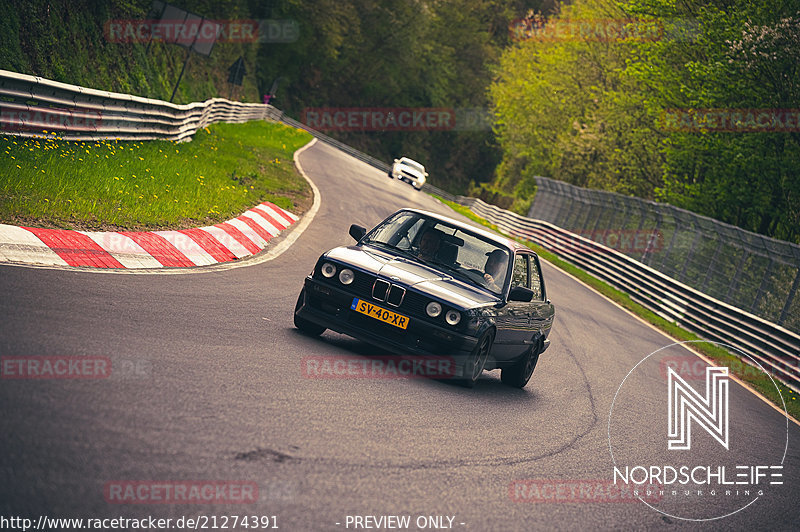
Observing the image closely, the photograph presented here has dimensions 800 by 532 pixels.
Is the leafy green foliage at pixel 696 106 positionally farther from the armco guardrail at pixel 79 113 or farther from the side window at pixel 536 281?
the side window at pixel 536 281

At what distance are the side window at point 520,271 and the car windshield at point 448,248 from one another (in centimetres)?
18

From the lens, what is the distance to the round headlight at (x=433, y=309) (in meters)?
7.78

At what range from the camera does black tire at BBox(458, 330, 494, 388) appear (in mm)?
7964

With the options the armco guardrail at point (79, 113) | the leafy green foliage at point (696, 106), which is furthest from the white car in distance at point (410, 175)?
the armco guardrail at point (79, 113)

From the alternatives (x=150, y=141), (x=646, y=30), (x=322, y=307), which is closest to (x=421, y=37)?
(x=646, y=30)

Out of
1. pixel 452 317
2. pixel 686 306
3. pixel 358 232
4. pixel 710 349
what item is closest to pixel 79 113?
pixel 358 232

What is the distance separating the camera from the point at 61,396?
470 centimetres

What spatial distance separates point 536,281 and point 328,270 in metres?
2.88

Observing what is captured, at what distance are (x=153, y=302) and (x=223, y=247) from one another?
4218 millimetres

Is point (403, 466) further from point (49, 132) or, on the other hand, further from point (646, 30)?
point (646, 30)

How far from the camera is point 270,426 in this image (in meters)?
5.26

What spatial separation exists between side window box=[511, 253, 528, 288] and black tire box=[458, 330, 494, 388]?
1.03 metres

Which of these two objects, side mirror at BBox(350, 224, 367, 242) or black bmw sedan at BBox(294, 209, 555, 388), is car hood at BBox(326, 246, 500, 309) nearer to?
black bmw sedan at BBox(294, 209, 555, 388)

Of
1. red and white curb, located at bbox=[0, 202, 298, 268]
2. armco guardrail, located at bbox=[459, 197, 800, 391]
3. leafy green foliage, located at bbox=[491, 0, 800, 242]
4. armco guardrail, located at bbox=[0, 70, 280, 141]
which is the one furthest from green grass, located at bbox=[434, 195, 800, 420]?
armco guardrail, located at bbox=[0, 70, 280, 141]
